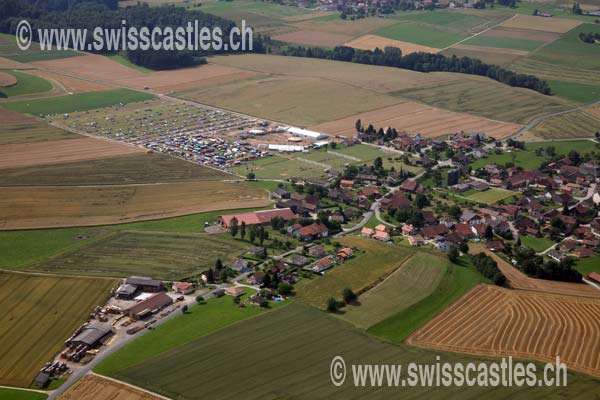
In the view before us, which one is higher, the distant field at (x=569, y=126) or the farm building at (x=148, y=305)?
the distant field at (x=569, y=126)

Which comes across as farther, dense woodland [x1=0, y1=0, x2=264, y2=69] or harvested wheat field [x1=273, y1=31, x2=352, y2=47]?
harvested wheat field [x1=273, y1=31, x2=352, y2=47]

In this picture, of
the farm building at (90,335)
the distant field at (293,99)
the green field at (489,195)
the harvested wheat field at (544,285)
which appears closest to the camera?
the farm building at (90,335)

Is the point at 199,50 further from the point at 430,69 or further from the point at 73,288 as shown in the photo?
the point at 73,288

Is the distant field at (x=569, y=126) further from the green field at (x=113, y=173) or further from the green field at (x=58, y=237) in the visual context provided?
the green field at (x=58, y=237)

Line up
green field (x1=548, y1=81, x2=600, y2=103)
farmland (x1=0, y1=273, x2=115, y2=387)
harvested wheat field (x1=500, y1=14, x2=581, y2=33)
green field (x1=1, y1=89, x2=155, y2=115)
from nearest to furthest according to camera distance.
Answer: farmland (x1=0, y1=273, x2=115, y2=387) < green field (x1=1, y1=89, x2=155, y2=115) < green field (x1=548, y1=81, x2=600, y2=103) < harvested wheat field (x1=500, y1=14, x2=581, y2=33)

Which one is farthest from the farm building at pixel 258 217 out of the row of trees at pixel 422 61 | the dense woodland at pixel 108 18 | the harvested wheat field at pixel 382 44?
the harvested wheat field at pixel 382 44

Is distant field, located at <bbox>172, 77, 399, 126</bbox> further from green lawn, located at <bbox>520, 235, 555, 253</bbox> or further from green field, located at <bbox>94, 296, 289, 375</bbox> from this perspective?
green field, located at <bbox>94, 296, 289, 375</bbox>

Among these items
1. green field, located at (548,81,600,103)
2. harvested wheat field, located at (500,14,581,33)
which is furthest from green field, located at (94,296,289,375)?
harvested wheat field, located at (500,14,581,33)
